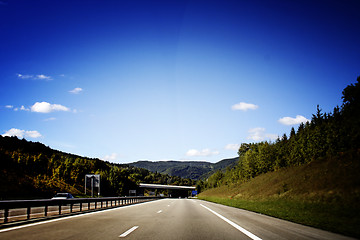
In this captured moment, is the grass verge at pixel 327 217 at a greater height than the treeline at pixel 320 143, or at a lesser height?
lesser

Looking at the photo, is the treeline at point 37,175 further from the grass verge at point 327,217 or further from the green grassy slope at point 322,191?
the grass verge at point 327,217

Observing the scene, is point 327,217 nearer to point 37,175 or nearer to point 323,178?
point 323,178

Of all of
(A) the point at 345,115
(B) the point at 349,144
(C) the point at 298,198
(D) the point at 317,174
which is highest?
(A) the point at 345,115

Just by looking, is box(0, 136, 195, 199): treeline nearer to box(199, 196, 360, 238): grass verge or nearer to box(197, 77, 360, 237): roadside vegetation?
box(197, 77, 360, 237): roadside vegetation

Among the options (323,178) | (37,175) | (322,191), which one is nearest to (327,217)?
(322,191)

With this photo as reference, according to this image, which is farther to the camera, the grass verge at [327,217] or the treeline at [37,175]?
the treeline at [37,175]

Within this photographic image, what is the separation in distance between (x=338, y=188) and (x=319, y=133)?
18.2 metres

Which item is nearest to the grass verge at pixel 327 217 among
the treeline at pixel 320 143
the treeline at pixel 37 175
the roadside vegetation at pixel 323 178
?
the roadside vegetation at pixel 323 178

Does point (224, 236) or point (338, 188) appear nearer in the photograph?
point (224, 236)

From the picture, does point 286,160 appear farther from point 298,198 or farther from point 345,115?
point 298,198

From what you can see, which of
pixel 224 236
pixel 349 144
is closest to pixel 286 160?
pixel 349 144

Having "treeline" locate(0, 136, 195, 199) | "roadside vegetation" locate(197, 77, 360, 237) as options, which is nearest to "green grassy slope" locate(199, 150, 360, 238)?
"roadside vegetation" locate(197, 77, 360, 237)

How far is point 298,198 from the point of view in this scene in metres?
28.6

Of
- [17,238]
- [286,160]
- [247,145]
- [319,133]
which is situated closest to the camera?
[17,238]
